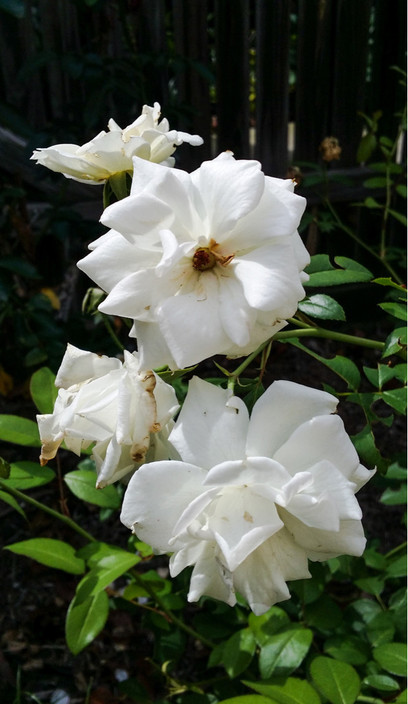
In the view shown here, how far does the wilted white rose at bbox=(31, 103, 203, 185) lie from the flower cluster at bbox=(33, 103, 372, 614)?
0.42 ft

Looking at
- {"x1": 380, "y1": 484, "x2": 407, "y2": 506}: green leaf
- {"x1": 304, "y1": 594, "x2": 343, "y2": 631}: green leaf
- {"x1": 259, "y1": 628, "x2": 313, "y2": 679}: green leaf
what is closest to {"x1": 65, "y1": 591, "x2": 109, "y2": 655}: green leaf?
{"x1": 259, "y1": 628, "x2": 313, "y2": 679}: green leaf

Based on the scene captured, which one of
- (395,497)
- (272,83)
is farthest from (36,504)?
(272,83)

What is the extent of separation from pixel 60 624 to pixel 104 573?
868 mm

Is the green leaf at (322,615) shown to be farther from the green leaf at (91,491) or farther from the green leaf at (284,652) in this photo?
the green leaf at (91,491)

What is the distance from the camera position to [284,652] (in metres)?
1.03

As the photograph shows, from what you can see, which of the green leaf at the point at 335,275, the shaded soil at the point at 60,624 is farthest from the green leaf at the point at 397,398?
the shaded soil at the point at 60,624

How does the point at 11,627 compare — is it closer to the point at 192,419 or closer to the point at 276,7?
the point at 192,419

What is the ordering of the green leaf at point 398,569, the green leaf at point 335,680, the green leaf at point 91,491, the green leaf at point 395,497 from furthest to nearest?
the green leaf at point 395,497 → the green leaf at point 398,569 → the green leaf at point 91,491 → the green leaf at point 335,680

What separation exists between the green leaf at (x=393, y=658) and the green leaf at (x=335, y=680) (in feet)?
0.36

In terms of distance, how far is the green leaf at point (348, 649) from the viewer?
111 cm

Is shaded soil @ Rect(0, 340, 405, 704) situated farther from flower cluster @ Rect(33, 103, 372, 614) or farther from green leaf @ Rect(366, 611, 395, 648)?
flower cluster @ Rect(33, 103, 372, 614)

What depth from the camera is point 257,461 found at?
21.8 inches

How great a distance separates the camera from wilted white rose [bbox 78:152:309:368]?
1.90 feet

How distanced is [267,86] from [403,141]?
1.90ft
